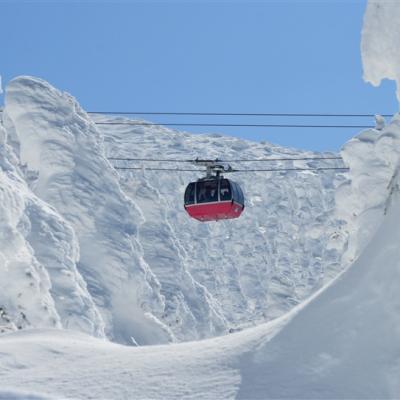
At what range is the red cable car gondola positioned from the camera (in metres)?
26.5

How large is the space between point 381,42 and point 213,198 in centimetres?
601

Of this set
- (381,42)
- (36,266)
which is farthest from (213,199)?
(36,266)

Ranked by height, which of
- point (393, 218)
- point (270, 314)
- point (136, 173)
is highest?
point (136, 173)

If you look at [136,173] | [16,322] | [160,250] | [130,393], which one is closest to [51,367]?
[130,393]

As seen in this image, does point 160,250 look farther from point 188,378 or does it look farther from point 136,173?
point 188,378

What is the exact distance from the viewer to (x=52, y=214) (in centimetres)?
6775

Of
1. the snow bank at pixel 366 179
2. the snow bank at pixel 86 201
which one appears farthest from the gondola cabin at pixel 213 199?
the snow bank at pixel 86 201

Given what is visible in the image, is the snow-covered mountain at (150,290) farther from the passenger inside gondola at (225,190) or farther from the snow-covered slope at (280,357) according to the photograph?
the passenger inside gondola at (225,190)

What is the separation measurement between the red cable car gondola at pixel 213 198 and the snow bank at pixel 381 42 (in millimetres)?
4916

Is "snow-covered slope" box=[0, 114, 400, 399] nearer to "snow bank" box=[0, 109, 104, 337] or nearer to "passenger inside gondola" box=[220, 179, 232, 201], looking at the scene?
"passenger inside gondola" box=[220, 179, 232, 201]

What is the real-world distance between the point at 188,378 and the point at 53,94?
6361 centimetres

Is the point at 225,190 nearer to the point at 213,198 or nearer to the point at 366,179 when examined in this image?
the point at 213,198

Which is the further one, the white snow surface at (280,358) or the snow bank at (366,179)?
the snow bank at (366,179)

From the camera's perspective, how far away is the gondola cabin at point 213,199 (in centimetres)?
2655
